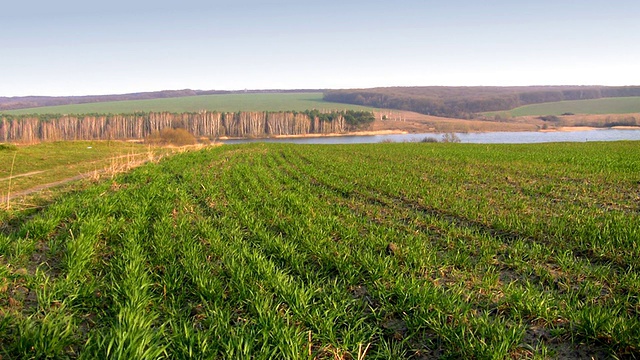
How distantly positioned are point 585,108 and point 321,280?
17635 cm

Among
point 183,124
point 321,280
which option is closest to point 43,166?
point 321,280

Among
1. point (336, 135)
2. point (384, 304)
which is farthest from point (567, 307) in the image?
point (336, 135)

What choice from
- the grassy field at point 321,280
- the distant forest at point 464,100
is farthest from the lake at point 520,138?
the distant forest at point 464,100

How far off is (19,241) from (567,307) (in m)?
7.56

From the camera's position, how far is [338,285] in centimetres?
473

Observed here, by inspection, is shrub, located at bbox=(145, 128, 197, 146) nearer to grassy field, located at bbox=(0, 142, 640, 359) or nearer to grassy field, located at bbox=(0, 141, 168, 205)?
grassy field, located at bbox=(0, 141, 168, 205)

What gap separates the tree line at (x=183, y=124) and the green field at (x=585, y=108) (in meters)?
82.9

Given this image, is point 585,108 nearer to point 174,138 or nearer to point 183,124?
point 183,124

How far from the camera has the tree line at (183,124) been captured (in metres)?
88.4

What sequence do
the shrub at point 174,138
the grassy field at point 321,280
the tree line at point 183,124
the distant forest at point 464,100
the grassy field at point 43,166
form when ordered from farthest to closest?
1. the distant forest at point 464,100
2. the tree line at point 183,124
3. the shrub at point 174,138
4. the grassy field at point 43,166
5. the grassy field at point 321,280

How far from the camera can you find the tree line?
290ft

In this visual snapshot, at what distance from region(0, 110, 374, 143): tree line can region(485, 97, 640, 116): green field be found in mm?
82914

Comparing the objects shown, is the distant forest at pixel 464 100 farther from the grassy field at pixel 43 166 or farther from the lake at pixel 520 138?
the grassy field at pixel 43 166

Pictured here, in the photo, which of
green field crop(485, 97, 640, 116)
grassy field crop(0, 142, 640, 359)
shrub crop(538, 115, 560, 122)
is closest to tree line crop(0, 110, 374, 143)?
shrub crop(538, 115, 560, 122)
